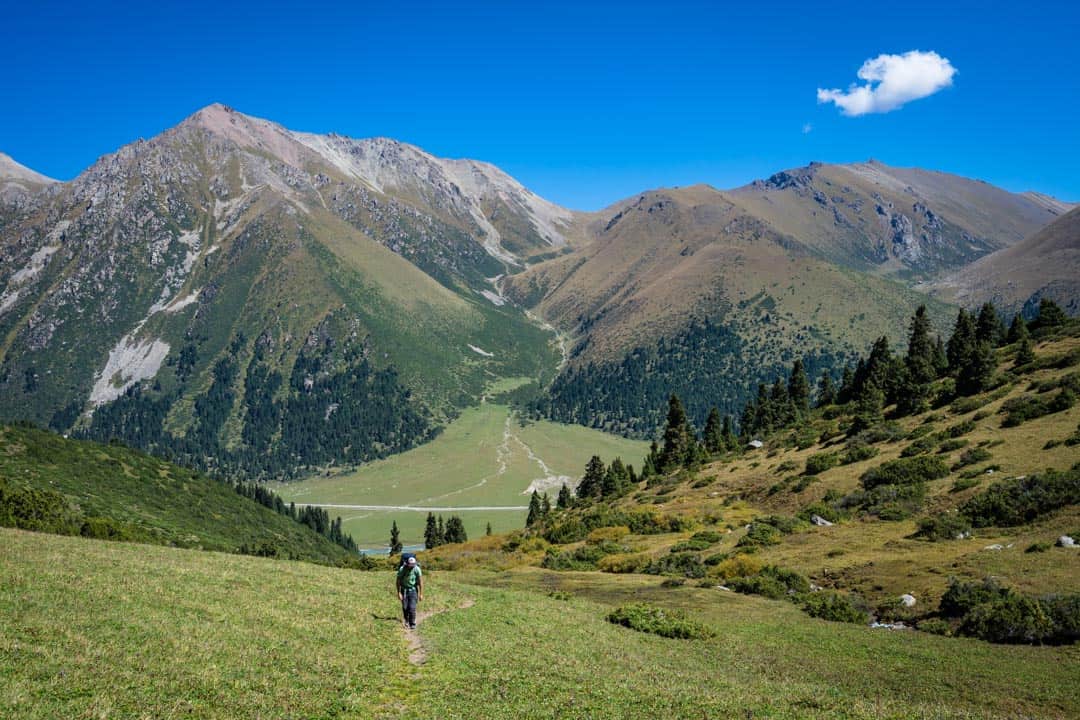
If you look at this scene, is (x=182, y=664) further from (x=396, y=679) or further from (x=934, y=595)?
(x=934, y=595)

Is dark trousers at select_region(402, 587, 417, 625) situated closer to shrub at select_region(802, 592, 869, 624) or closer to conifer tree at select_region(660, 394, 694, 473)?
shrub at select_region(802, 592, 869, 624)

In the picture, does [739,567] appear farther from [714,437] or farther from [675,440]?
[714,437]

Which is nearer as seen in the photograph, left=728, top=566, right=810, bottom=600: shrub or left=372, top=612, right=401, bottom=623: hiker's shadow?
left=372, top=612, right=401, bottom=623: hiker's shadow

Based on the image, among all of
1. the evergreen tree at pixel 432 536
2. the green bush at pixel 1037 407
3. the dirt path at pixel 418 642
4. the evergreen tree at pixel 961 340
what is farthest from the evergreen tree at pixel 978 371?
the evergreen tree at pixel 432 536

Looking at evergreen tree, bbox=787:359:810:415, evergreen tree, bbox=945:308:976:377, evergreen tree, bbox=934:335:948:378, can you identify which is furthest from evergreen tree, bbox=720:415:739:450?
evergreen tree, bbox=945:308:976:377

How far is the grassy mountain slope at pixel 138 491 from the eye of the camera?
70.0 meters

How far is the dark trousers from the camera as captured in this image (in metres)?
24.6

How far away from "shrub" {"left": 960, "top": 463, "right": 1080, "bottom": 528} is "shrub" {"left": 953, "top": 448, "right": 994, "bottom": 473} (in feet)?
29.3

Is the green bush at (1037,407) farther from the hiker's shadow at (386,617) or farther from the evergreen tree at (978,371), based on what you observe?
the hiker's shadow at (386,617)

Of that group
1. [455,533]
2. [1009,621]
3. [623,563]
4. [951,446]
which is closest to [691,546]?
[623,563]

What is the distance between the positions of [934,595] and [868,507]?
79.7 ft

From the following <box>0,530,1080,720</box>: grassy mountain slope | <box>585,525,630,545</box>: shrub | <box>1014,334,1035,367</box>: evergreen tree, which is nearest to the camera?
<box>0,530,1080,720</box>: grassy mountain slope

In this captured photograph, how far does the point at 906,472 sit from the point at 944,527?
15.9 m

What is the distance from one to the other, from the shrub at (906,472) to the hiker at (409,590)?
48417 millimetres
